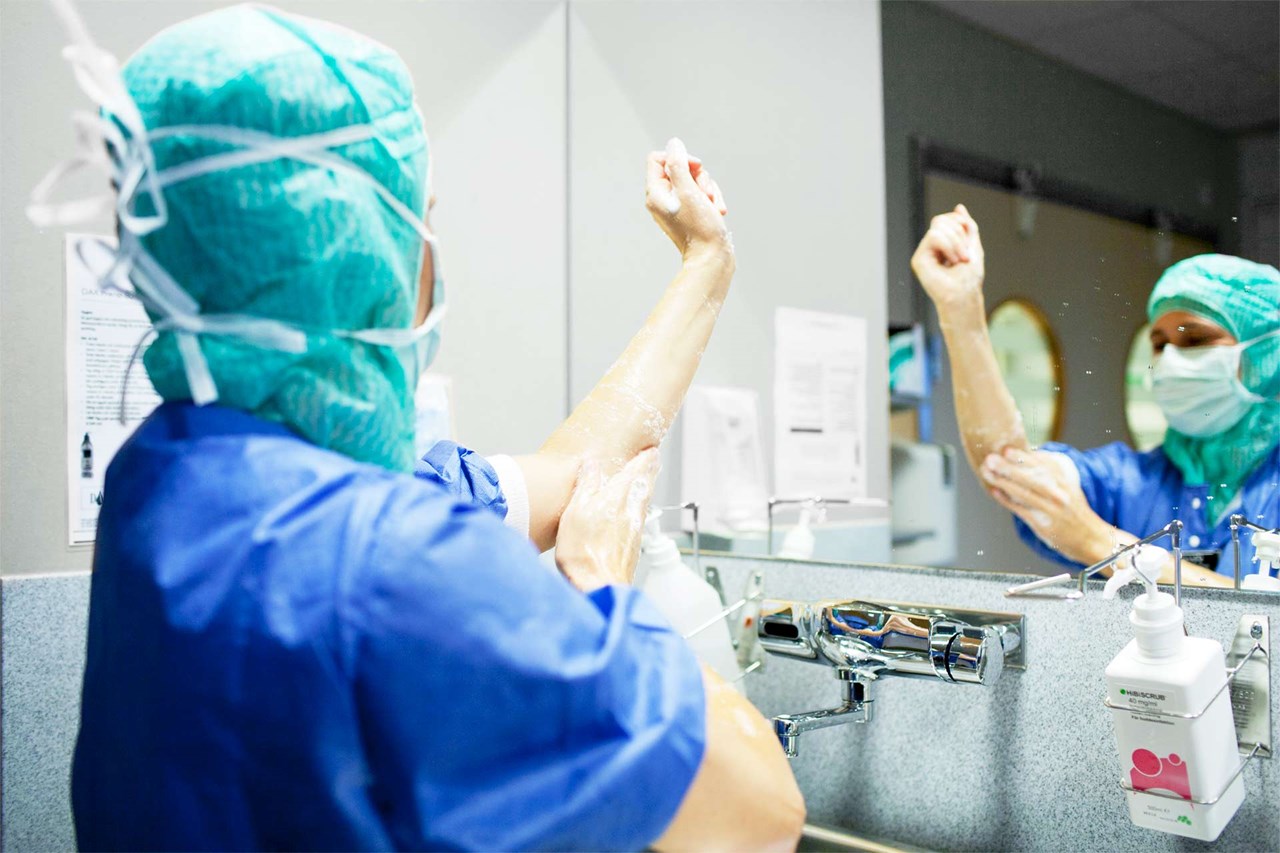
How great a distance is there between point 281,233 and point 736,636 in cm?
82

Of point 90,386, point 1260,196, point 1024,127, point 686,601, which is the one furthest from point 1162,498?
point 90,386

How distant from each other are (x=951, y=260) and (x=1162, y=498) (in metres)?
0.34

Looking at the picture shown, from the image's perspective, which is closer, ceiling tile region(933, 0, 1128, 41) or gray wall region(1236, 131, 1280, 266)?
gray wall region(1236, 131, 1280, 266)

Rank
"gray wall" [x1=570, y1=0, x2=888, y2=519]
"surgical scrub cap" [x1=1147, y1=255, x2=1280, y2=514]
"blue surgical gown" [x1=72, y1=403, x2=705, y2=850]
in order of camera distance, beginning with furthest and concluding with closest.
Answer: "gray wall" [x1=570, y1=0, x2=888, y2=519], "surgical scrub cap" [x1=1147, y1=255, x2=1280, y2=514], "blue surgical gown" [x1=72, y1=403, x2=705, y2=850]

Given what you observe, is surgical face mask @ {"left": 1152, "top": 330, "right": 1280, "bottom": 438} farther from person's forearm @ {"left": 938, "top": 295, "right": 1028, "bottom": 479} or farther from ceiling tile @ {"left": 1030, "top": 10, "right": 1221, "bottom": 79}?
ceiling tile @ {"left": 1030, "top": 10, "right": 1221, "bottom": 79}

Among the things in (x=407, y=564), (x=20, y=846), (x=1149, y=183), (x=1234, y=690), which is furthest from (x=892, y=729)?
(x=20, y=846)

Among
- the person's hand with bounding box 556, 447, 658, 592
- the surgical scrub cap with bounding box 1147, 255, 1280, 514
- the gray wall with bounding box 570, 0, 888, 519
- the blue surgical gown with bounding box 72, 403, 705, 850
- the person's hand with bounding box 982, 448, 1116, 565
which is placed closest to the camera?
the blue surgical gown with bounding box 72, 403, 705, 850

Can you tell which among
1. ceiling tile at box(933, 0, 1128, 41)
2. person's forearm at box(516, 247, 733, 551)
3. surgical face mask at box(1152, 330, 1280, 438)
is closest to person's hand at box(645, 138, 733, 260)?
person's forearm at box(516, 247, 733, 551)

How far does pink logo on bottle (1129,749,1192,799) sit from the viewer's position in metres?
0.75

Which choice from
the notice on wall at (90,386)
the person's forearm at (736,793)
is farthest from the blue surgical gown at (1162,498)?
the notice on wall at (90,386)

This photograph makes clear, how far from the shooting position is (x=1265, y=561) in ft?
2.74

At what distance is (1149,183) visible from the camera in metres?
0.91

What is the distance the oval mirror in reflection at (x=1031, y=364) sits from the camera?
3.14 feet

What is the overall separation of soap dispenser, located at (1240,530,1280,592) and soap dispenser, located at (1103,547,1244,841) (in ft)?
0.32
